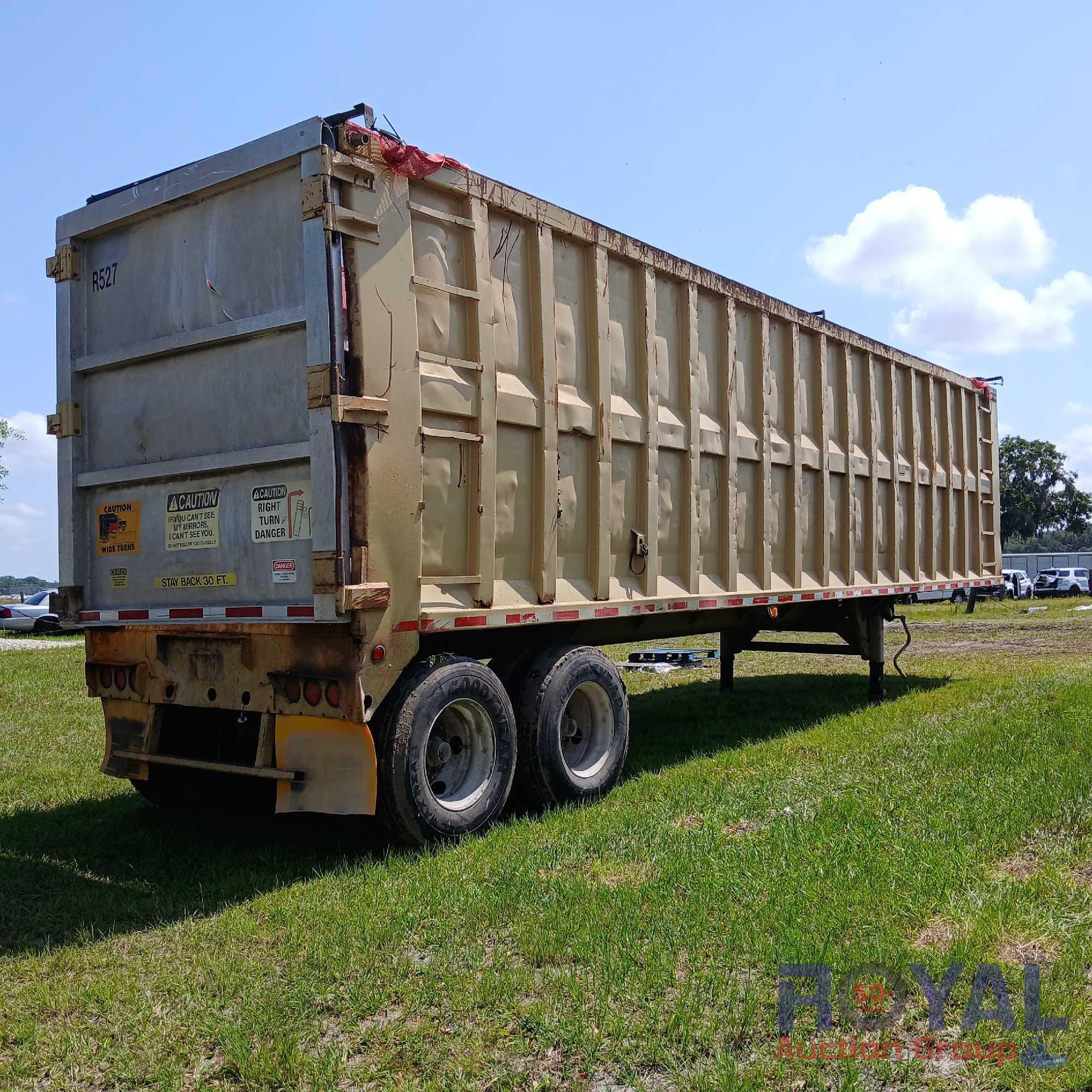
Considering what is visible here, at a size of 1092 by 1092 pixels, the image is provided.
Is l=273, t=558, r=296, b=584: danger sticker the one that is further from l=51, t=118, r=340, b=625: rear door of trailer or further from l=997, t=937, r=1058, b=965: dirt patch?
l=997, t=937, r=1058, b=965: dirt patch

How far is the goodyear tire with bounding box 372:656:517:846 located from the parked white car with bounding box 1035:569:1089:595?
140 feet

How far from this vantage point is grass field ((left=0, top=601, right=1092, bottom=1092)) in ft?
10.9

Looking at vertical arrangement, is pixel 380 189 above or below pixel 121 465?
above

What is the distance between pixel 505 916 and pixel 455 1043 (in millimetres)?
1066

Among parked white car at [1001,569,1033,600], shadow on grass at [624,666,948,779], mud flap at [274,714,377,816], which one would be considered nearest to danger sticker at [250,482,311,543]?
mud flap at [274,714,377,816]

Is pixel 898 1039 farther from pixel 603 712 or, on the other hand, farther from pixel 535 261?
pixel 535 261

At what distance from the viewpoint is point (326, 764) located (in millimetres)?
5504

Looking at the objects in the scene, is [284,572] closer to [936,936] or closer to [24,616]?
[936,936]

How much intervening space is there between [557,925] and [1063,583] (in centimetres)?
4465

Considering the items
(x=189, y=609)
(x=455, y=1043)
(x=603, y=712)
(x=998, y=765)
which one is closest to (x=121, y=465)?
(x=189, y=609)

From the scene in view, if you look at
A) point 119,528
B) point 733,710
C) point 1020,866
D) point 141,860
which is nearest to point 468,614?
point 141,860

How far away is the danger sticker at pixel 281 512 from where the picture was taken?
5586mm

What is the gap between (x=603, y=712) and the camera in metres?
7.05

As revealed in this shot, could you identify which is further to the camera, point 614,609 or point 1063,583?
point 1063,583
